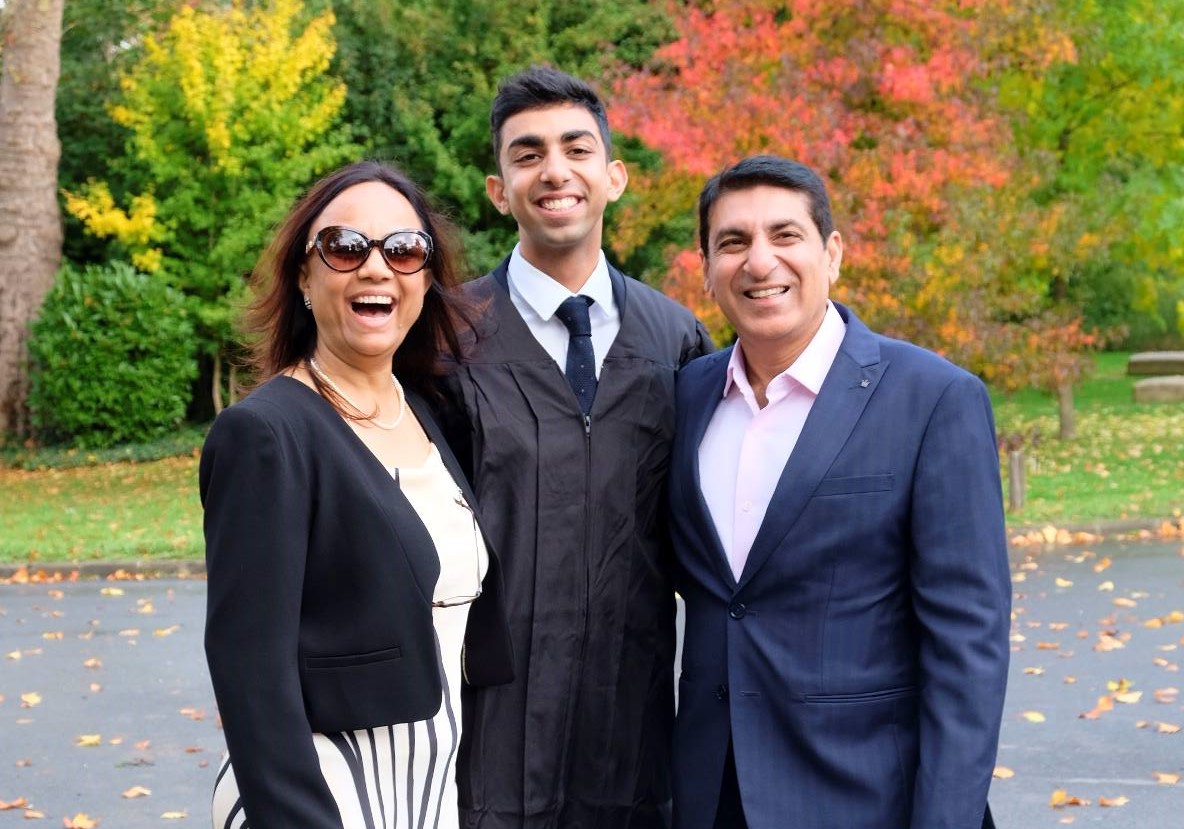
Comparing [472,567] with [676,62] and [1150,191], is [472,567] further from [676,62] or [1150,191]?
[1150,191]

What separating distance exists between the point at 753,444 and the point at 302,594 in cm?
108

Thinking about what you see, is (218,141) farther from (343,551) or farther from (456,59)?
(343,551)

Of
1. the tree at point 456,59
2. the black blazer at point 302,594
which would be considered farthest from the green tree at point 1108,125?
A: the black blazer at point 302,594

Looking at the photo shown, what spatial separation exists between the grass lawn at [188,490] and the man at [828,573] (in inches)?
404

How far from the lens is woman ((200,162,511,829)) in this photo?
247 cm

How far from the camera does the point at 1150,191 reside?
18.4 meters

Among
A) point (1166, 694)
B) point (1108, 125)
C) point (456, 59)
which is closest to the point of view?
point (1166, 694)

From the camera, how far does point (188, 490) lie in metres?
18.1

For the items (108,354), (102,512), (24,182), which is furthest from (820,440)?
(24,182)

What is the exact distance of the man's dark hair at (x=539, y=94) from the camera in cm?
372

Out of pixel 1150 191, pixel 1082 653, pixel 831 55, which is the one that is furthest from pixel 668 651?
pixel 1150 191

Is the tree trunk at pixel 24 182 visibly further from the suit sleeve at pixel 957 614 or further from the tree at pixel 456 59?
the suit sleeve at pixel 957 614

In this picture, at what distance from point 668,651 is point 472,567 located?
949mm

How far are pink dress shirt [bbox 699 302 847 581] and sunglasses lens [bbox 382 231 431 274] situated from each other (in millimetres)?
770
